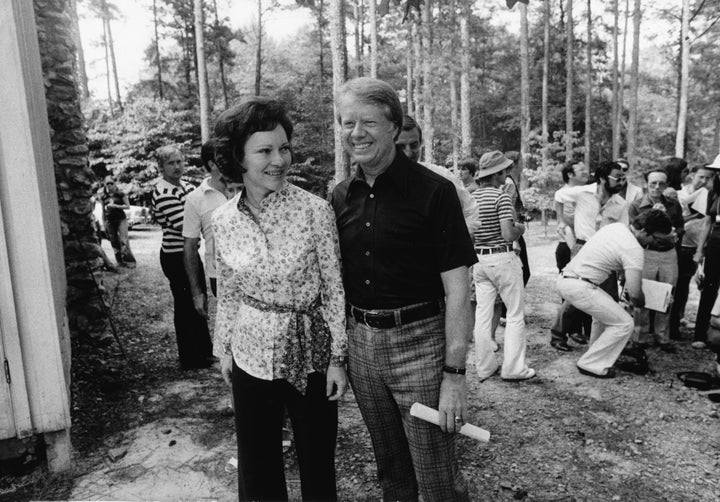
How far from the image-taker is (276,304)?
1.94m

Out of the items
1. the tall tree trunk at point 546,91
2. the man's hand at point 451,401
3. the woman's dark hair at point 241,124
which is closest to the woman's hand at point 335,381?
the man's hand at point 451,401

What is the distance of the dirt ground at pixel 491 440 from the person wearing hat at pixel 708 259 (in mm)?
346

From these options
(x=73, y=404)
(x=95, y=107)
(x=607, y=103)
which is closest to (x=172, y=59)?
(x=95, y=107)

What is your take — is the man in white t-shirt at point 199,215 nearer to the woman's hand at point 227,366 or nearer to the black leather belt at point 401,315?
the woman's hand at point 227,366

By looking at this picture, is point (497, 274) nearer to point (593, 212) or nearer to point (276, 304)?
point (593, 212)

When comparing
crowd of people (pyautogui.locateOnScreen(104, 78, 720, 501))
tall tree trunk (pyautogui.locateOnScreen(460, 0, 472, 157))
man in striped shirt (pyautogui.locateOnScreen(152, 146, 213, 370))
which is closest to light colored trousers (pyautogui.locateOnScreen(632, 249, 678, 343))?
crowd of people (pyautogui.locateOnScreen(104, 78, 720, 501))

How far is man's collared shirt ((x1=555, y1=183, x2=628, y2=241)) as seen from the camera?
18.5ft

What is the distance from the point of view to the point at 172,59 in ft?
104

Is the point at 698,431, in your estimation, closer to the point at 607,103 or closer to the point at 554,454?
the point at 554,454

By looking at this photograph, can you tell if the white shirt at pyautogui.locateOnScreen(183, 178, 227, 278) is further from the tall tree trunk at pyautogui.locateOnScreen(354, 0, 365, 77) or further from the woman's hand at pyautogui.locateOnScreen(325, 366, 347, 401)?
the tall tree trunk at pyautogui.locateOnScreen(354, 0, 365, 77)

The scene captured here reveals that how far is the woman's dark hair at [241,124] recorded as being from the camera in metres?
1.90

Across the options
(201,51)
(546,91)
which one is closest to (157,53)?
(201,51)

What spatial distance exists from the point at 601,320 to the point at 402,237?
3505 mm

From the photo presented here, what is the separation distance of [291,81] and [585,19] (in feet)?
55.9
